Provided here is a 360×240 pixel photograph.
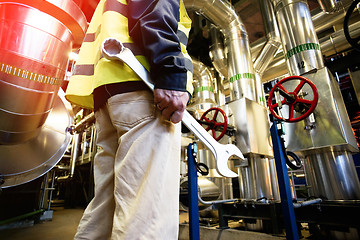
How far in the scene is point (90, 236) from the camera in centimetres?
67

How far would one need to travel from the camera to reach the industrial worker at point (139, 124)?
0.56 m

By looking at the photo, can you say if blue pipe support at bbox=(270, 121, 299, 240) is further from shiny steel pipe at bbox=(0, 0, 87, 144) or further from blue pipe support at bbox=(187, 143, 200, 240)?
shiny steel pipe at bbox=(0, 0, 87, 144)

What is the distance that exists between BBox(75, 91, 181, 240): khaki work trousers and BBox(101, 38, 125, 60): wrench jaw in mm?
133

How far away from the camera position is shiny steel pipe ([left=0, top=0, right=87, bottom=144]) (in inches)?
46.3

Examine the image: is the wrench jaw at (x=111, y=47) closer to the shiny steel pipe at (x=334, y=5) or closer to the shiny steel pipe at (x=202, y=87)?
the shiny steel pipe at (x=202, y=87)

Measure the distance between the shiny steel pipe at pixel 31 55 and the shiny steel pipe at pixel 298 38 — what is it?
190 cm

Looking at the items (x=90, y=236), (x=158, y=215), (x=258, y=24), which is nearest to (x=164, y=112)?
(x=158, y=215)

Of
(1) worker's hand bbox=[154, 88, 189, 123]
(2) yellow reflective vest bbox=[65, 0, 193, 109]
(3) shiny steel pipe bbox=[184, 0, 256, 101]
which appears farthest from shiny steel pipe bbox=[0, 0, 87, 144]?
(3) shiny steel pipe bbox=[184, 0, 256, 101]

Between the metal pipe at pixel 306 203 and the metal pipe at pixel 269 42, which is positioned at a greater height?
the metal pipe at pixel 269 42

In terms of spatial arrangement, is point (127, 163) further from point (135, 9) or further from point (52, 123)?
point (52, 123)

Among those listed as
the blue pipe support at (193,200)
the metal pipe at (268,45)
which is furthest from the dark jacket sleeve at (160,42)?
the metal pipe at (268,45)

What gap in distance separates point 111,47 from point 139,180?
0.44 metres

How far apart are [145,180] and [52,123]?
6.02ft

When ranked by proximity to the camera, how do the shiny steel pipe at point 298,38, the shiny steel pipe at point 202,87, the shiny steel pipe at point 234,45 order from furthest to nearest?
1. the shiny steel pipe at point 202,87
2. the shiny steel pipe at point 234,45
3. the shiny steel pipe at point 298,38
